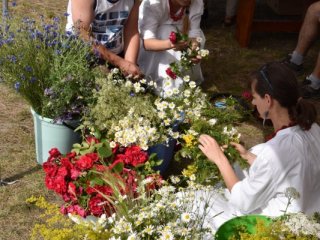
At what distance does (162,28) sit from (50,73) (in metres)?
1.48

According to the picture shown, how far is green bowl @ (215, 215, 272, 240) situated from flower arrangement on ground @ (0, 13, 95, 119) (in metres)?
1.29

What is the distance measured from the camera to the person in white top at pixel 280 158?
2.22 meters

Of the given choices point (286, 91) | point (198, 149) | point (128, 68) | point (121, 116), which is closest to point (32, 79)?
point (121, 116)

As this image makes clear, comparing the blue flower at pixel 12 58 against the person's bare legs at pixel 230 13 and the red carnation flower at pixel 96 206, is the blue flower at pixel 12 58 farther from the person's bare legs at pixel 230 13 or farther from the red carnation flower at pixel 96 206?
the person's bare legs at pixel 230 13

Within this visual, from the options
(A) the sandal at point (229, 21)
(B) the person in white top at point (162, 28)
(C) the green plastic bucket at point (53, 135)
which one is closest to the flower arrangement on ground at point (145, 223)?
(C) the green plastic bucket at point (53, 135)

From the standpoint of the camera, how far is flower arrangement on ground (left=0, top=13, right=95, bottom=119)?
2.83 metres

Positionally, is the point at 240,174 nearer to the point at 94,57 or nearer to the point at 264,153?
the point at 264,153

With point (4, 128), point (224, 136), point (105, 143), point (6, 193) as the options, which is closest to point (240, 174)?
point (224, 136)

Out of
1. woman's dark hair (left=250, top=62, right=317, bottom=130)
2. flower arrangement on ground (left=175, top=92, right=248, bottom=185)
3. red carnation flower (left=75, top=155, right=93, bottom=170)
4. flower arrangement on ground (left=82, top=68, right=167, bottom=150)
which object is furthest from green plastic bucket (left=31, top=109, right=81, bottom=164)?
woman's dark hair (left=250, top=62, right=317, bottom=130)

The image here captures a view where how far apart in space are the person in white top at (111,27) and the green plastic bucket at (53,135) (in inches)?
21.2

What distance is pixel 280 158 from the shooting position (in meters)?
2.20

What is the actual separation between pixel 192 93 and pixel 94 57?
664 millimetres

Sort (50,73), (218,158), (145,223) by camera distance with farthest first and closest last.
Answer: (50,73), (218,158), (145,223)

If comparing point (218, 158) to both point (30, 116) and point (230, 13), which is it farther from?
point (230, 13)
